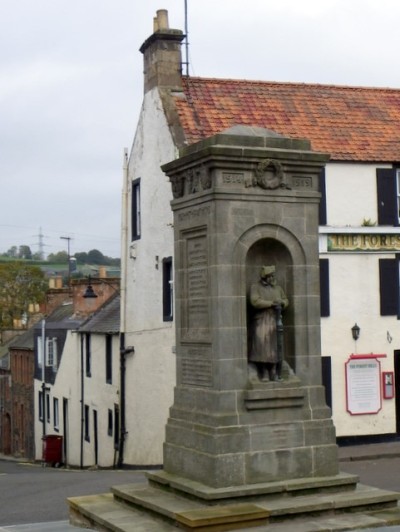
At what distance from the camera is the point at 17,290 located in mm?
68500

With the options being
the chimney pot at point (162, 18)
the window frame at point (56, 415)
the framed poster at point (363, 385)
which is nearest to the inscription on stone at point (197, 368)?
the framed poster at point (363, 385)

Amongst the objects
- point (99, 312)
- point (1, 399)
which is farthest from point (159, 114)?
point (1, 399)

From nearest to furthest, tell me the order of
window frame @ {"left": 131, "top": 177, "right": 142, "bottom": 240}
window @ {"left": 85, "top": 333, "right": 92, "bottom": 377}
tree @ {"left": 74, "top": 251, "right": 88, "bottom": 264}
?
window frame @ {"left": 131, "top": 177, "right": 142, "bottom": 240}
window @ {"left": 85, "top": 333, "right": 92, "bottom": 377}
tree @ {"left": 74, "top": 251, "right": 88, "bottom": 264}

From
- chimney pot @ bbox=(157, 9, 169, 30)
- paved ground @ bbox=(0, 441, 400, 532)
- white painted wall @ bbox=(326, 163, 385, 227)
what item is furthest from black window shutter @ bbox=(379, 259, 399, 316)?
chimney pot @ bbox=(157, 9, 169, 30)

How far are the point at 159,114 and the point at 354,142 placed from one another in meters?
5.04

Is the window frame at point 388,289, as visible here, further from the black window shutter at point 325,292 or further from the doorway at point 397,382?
the black window shutter at point 325,292

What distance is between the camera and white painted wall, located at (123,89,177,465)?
23.6 meters

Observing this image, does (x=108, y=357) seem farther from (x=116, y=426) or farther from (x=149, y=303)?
(x=149, y=303)

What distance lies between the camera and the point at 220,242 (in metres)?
11.5

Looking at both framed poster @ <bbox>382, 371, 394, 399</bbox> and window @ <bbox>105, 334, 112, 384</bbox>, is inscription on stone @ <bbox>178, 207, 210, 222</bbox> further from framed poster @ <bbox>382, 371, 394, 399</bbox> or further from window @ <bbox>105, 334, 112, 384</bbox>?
window @ <bbox>105, 334, 112, 384</bbox>

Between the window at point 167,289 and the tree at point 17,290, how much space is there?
43.5 m

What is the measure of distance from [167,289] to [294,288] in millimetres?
12256

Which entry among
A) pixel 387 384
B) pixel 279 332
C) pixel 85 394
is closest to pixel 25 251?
pixel 85 394

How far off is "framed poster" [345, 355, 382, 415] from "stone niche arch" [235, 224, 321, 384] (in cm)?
1094
